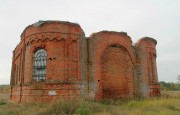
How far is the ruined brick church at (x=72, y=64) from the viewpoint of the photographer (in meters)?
15.0

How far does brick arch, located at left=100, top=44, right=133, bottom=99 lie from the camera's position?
16422 mm

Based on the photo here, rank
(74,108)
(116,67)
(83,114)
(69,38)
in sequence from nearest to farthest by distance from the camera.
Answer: (83,114) → (74,108) → (69,38) → (116,67)

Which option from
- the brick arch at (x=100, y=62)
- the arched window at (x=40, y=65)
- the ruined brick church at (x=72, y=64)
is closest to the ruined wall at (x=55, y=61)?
the ruined brick church at (x=72, y=64)

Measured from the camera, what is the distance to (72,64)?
50.5 feet

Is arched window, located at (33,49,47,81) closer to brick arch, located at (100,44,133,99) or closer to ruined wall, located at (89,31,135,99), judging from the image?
ruined wall, located at (89,31,135,99)

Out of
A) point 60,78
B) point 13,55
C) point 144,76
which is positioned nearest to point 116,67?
point 144,76

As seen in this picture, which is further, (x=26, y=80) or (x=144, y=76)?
(x=144, y=76)

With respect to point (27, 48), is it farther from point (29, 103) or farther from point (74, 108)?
point (74, 108)

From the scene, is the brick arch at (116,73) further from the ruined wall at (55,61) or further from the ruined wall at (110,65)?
the ruined wall at (55,61)

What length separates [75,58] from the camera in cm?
1558

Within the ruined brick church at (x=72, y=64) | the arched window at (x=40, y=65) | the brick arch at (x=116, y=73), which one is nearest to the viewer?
the ruined brick church at (x=72, y=64)

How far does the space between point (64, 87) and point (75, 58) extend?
85.6 inches

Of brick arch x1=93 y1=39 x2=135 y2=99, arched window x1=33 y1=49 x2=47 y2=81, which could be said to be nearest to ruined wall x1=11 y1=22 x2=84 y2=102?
arched window x1=33 y1=49 x2=47 y2=81

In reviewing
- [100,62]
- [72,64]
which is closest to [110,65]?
[100,62]
